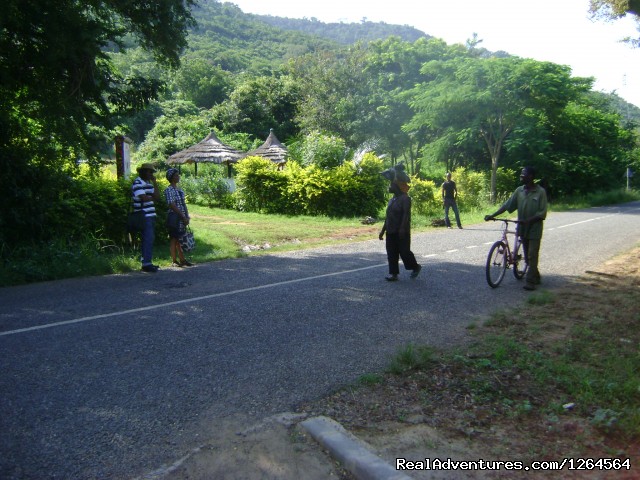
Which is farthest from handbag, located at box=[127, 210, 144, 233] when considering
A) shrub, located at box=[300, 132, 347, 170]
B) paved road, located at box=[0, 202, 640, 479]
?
shrub, located at box=[300, 132, 347, 170]

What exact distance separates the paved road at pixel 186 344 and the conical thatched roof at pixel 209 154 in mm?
22227

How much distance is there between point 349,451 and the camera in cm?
355

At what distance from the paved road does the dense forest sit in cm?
318

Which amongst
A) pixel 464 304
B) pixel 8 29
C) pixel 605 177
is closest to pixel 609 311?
pixel 464 304

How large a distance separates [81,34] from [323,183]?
47.0 ft

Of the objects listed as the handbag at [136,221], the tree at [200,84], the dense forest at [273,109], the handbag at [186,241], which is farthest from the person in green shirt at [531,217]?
the tree at [200,84]

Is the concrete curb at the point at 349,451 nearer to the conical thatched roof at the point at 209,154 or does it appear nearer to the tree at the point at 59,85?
the tree at the point at 59,85

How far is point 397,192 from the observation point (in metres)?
9.77

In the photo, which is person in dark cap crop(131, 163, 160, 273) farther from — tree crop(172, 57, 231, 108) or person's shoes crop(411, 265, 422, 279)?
tree crop(172, 57, 231, 108)

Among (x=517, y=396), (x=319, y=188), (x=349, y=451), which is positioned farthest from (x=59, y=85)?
(x=319, y=188)

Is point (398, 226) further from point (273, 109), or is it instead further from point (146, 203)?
point (273, 109)

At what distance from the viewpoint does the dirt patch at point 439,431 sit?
137 inches

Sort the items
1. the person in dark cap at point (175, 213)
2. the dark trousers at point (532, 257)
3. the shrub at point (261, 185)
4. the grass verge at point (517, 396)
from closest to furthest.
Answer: the grass verge at point (517, 396)
the dark trousers at point (532, 257)
the person in dark cap at point (175, 213)
the shrub at point (261, 185)

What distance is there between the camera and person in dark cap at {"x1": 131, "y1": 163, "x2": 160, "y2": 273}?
10.5m
